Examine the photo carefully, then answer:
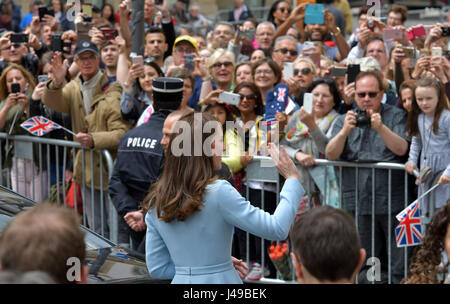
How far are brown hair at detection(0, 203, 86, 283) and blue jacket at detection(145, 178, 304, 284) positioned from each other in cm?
111

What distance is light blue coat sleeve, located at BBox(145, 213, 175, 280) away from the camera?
3.99 metres

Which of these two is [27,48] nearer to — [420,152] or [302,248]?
[420,152]

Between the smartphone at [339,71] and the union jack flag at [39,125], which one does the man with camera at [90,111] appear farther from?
the smartphone at [339,71]

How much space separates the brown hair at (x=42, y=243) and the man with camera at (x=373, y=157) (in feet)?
13.4

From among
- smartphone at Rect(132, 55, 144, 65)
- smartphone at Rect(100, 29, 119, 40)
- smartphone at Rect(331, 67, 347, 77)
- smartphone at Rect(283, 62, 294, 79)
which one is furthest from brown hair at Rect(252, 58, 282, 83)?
smartphone at Rect(100, 29, 119, 40)

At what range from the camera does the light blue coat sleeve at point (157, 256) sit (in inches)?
157

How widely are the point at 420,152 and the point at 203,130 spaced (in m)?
3.04

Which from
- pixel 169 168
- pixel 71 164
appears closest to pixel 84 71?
pixel 71 164

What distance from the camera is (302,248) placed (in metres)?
2.93

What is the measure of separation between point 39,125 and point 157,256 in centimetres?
408

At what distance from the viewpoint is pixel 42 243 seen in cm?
267

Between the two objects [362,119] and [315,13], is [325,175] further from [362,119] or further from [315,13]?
[315,13]

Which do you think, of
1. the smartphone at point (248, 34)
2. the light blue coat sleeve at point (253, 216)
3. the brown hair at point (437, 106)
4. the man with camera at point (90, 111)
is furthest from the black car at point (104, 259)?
the smartphone at point (248, 34)
